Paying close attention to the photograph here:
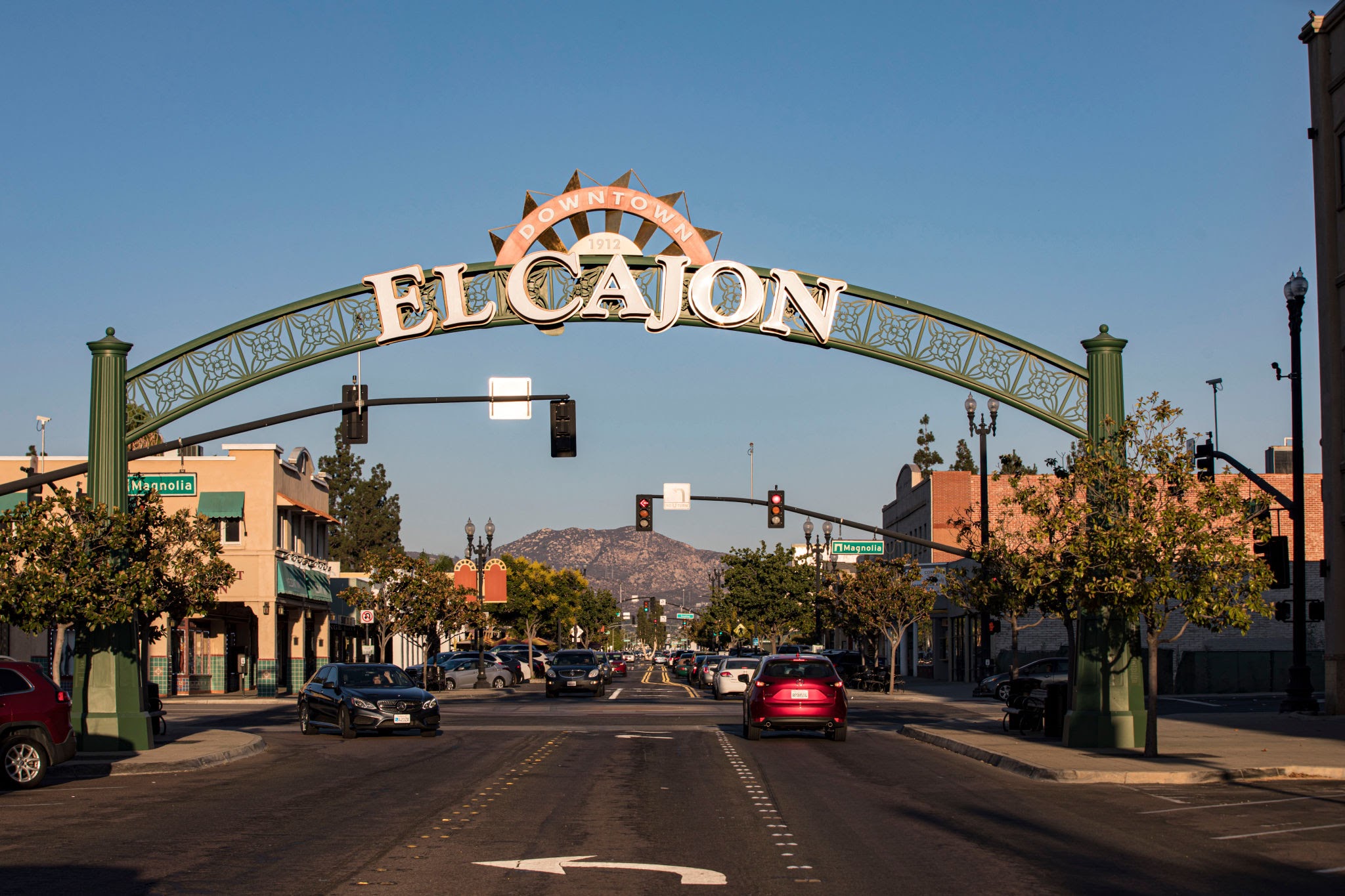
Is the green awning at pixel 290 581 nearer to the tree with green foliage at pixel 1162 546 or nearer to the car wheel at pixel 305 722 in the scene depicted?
the car wheel at pixel 305 722

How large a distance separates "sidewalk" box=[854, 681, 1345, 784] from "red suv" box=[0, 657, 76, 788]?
1287cm

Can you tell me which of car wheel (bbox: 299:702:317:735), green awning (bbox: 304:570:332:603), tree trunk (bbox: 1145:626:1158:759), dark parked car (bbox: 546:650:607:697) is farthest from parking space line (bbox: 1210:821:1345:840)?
green awning (bbox: 304:570:332:603)

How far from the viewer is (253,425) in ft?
74.1

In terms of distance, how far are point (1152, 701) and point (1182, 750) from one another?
2136 mm

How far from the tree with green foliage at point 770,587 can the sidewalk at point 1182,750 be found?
1976 inches

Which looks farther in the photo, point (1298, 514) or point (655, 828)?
point (1298, 514)

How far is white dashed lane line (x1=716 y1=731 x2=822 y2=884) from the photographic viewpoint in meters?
10.5

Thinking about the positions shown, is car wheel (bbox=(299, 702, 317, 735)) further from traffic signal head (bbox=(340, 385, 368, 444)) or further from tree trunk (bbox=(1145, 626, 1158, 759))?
tree trunk (bbox=(1145, 626, 1158, 759))

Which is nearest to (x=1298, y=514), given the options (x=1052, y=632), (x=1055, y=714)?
(x=1055, y=714)

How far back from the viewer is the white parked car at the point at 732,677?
148 feet

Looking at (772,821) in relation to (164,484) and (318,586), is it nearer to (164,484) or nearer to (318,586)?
(164,484)

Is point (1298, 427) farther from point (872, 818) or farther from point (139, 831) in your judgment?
point (139, 831)

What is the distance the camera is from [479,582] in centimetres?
6312

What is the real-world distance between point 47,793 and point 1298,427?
25140mm
